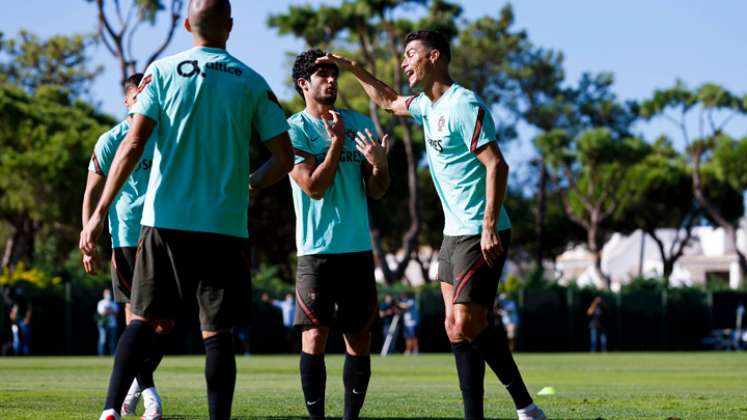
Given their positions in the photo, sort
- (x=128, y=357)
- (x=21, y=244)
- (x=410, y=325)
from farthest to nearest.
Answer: (x=21, y=244) → (x=410, y=325) → (x=128, y=357)

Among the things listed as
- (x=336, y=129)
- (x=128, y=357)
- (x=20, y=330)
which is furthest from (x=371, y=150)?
(x=20, y=330)

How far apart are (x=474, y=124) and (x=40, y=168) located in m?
37.7

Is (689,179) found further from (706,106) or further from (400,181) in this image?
(400,181)

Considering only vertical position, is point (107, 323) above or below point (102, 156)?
below

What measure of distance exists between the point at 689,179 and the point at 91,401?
59648mm

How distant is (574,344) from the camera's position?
147ft

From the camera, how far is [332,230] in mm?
7836

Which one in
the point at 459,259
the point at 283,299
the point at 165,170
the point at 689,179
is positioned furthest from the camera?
the point at 689,179

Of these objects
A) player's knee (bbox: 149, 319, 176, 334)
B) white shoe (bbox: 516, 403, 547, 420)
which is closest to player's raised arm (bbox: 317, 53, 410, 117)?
white shoe (bbox: 516, 403, 547, 420)

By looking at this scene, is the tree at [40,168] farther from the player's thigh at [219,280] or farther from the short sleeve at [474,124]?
the player's thigh at [219,280]

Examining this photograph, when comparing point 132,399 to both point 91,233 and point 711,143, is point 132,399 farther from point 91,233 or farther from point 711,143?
point 711,143

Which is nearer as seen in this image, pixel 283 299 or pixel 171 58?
pixel 171 58

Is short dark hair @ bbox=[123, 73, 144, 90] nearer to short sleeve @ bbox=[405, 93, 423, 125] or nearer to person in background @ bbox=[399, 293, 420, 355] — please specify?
short sleeve @ bbox=[405, 93, 423, 125]

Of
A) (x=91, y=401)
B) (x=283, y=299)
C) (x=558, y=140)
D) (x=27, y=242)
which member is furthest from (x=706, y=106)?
(x=91, y=401)
